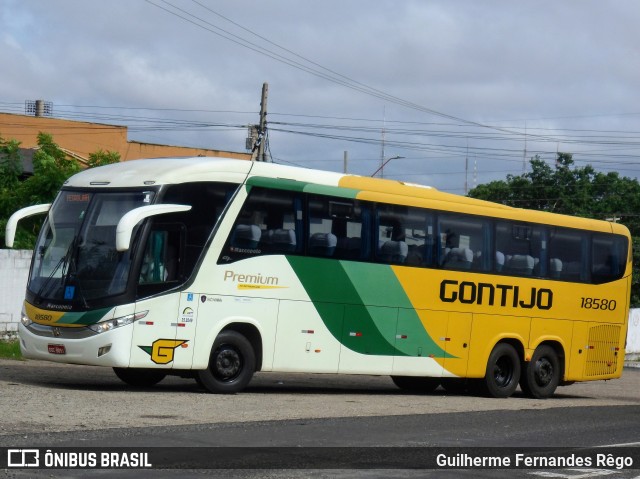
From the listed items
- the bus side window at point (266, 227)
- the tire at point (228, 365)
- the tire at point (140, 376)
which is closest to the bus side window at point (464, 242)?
the bus side window at point (266, 227)

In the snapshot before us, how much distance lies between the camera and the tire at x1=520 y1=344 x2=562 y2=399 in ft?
73.8

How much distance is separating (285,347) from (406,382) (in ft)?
17.2

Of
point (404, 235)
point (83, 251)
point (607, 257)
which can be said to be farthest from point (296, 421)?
point (607, 257)

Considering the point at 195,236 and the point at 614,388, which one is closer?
the point at 195,236

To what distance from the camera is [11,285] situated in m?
26.6

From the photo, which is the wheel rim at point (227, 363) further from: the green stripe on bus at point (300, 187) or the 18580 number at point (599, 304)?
the 18580 number at point (599, 304)

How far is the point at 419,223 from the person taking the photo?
20.4 meters

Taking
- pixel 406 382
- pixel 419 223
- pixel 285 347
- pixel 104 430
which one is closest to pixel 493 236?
pixel 419 223

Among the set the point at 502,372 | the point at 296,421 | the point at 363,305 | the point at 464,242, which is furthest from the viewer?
the point at 502,372

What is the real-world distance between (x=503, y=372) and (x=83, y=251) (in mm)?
9274

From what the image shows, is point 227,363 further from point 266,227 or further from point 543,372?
point 543,372

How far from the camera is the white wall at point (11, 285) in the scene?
1033 inches

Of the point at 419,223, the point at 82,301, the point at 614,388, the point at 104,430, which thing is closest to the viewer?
the point at 104,430

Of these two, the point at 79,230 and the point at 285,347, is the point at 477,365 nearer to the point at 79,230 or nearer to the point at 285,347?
the point at 285,347
